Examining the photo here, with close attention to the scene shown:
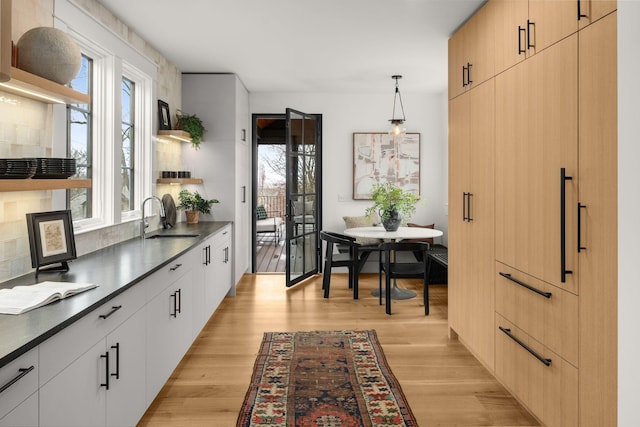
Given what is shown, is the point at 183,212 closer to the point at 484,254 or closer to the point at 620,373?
the point at 484,254

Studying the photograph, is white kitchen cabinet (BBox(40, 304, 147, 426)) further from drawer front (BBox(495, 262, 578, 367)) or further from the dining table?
the dining table

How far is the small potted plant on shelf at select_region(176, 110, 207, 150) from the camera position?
5227mm

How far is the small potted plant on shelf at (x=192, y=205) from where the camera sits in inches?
210

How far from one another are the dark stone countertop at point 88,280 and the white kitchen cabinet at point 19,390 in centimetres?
4

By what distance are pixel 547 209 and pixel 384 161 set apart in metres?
4.58

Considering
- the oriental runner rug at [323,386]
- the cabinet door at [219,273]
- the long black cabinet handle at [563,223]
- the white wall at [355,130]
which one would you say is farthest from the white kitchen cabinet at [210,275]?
the long black cabinet handle at [563,223]

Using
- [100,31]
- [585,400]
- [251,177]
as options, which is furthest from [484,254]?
[251,177]

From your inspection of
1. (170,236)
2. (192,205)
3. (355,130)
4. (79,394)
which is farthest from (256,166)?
(79,394)

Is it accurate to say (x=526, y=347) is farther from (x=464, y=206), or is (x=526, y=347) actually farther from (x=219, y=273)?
(x=219, y=273)

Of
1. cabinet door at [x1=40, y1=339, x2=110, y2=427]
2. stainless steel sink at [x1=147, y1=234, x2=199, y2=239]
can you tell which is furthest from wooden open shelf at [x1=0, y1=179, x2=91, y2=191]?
stainless steel sink at [x1=147, y1=234, x2=199, y2=239]

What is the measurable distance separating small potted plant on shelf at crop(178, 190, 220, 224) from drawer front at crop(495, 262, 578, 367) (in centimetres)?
336

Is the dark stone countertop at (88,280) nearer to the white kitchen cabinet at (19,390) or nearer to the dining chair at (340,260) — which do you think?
Result: the white kitchen cabinet at (19,390)

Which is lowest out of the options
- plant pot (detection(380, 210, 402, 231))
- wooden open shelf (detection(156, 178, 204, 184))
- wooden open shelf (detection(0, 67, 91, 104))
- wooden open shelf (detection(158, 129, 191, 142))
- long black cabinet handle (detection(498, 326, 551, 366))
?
long black cabinet handle (detection(498, 326, 551, 366))

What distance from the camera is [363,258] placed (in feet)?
20.1
